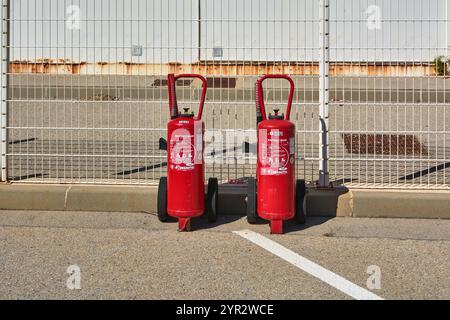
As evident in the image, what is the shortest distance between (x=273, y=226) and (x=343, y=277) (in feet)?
4.28

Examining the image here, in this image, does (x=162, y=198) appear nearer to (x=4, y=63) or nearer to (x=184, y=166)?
(x=184, y=166)

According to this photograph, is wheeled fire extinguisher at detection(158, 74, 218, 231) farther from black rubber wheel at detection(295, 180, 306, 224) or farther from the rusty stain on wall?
black rubber wheel at detection(295, 180, 306, 224)

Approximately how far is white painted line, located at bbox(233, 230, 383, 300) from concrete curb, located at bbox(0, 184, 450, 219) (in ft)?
3.10

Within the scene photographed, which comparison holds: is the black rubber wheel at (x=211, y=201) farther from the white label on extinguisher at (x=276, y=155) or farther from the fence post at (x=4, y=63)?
the fence post at (x=4, y=63)

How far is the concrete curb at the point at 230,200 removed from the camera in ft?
19.8

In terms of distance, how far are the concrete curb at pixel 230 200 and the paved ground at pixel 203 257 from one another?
14cm

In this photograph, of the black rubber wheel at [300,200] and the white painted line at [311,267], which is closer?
the white painted line at [311,267]

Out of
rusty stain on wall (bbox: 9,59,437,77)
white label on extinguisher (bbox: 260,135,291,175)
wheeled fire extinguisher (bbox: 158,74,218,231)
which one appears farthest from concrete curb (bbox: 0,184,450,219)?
rusty stain on wall (bbox: 9,59,437,77)

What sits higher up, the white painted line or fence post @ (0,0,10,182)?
fence post @ (0,0,10,182)

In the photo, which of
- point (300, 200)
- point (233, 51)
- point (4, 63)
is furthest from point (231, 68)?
point (4, 63)

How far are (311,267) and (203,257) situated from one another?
90cm

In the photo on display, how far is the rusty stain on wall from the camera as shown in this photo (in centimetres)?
616

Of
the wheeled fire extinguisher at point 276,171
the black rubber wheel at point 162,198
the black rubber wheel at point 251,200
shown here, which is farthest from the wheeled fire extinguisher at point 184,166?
the wheeled fire extinguisher at point 276,171

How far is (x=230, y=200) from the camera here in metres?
6.21
